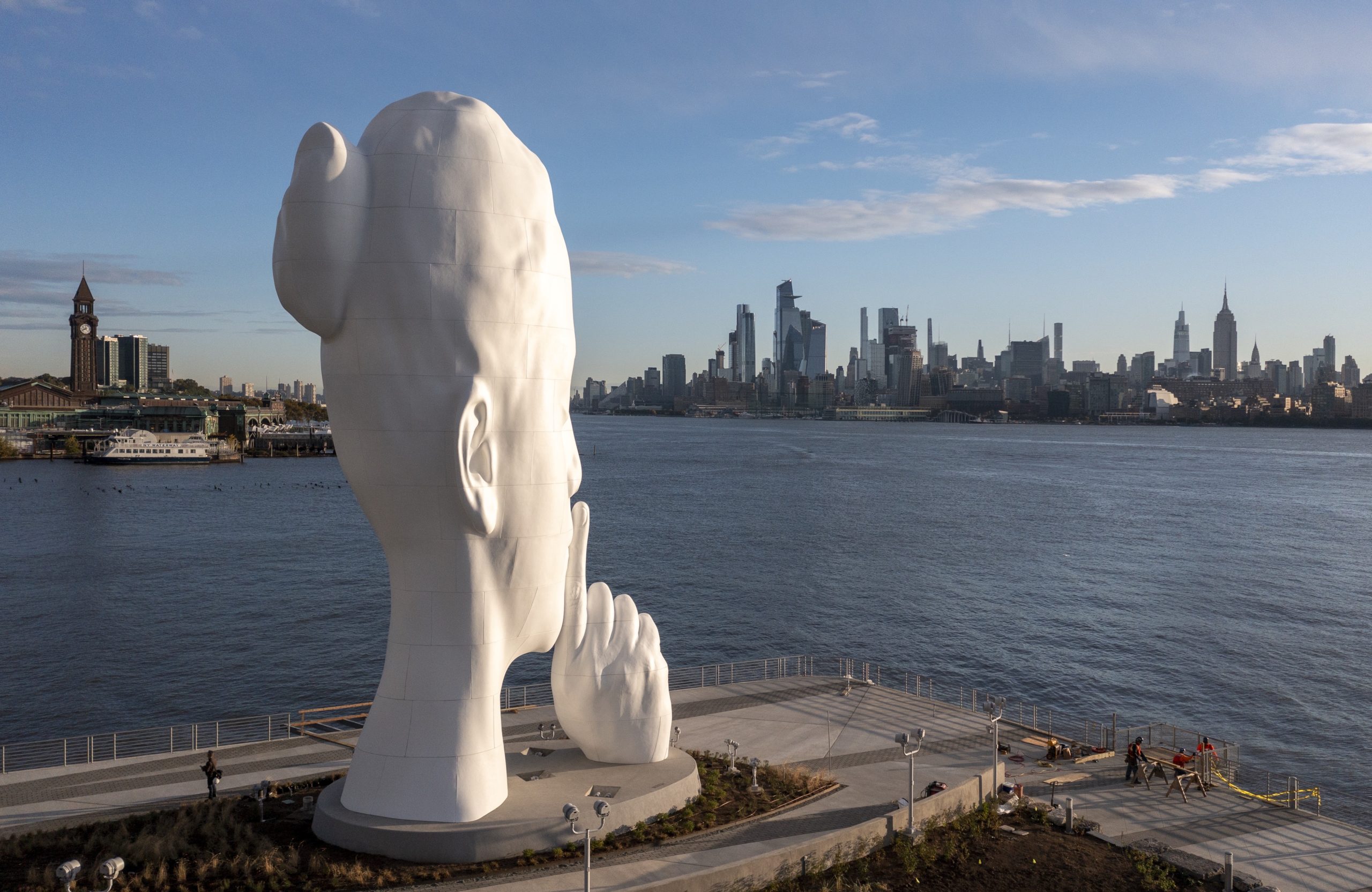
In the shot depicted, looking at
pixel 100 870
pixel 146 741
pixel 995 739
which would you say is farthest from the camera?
pixel 146 741

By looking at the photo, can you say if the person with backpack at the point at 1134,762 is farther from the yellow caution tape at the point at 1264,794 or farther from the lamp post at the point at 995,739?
the lamp post at the point at 995,739

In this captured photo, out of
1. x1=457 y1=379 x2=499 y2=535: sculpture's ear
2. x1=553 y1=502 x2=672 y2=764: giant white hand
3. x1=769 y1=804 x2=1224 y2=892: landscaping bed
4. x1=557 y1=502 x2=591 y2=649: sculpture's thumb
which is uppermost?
x1=457 y1=379 x2=499 y2=535: sculpture's ear

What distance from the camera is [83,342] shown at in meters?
192

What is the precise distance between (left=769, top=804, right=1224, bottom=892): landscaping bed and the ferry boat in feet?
412

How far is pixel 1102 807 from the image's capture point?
66.3 feet

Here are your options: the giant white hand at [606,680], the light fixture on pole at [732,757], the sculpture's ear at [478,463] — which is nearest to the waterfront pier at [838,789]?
the light fixture on pole at [732,757]

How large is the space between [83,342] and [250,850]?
207738mm

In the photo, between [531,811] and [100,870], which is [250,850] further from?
[531,811]

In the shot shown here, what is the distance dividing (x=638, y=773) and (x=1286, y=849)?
1170cm

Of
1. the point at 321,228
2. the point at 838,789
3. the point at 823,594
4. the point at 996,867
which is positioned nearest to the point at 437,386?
the point at 321,228

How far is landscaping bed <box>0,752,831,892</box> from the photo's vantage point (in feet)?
47.4

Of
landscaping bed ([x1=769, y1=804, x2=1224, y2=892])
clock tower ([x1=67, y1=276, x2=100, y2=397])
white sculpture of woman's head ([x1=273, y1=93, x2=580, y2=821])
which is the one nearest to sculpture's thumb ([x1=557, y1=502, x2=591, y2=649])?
white sculpture of woman's head ([x1=273, y1=93, x2=580, y2=821])

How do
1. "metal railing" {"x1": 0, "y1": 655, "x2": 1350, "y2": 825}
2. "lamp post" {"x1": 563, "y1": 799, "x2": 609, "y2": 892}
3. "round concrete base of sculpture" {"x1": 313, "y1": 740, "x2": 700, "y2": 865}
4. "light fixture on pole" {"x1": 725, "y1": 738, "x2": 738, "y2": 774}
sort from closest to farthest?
1. "lamp post" {"x1": 563, "y1": 799, "x2": 609, "y2": 892}
2. "round concrete base of sculpture" {"x1": 313, "y1": 740, "x2": 700, "y2": 865}
3. "light fixture on pole" {"x1": 725, "y1": 738, "x2": 738, "y2": 774}
4. "metal railing" {"x1": 0, "y1": 655, "x2": 1350, "y2": 825}

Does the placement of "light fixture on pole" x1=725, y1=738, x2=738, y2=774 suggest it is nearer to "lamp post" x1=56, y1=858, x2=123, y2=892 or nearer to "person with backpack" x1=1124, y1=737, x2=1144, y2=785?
"person with backpack" x1=1124, y1=737, x2=1144, y2=785
